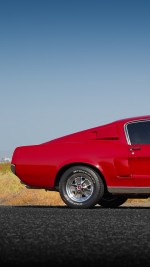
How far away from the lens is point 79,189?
1009cm

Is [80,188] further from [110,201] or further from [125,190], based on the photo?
[110,201]

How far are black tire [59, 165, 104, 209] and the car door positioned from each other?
0.60 meters

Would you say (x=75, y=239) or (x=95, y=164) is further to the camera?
(x=95, y=164)

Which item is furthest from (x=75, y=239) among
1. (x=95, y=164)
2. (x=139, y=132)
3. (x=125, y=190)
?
(x=139, y=132)

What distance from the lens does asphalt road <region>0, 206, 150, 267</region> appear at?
15.0 ft

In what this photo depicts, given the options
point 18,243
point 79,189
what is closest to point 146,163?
point 79,189

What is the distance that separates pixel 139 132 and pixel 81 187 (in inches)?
52.7

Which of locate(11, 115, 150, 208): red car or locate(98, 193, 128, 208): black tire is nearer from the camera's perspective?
locate(11, 115, 150, 208): red car

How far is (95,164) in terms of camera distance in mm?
10016

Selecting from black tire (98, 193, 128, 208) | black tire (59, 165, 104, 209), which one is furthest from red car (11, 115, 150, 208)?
black tire (98, 193, 128, 208)

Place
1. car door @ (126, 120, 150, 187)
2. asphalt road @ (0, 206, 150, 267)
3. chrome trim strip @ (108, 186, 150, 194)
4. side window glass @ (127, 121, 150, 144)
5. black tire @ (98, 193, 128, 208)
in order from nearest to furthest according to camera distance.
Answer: asphalt road @ (0, 206, 150, 267) → car door @ (126, 120, 150, 187) → chrome trim strip @ (108, 186, 150, 194) → side window glass @ (127, 121, 150, 144) → black tire @ (98, 193, 128, 208)

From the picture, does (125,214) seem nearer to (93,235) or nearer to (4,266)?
(93,235)

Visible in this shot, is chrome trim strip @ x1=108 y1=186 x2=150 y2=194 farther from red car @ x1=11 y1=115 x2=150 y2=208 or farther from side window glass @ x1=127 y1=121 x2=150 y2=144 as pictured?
side window glass @ x1=127 y1=121 x2=150 y2=144

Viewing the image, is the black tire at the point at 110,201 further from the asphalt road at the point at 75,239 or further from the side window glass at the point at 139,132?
the asphalt road at the point at 75,239
